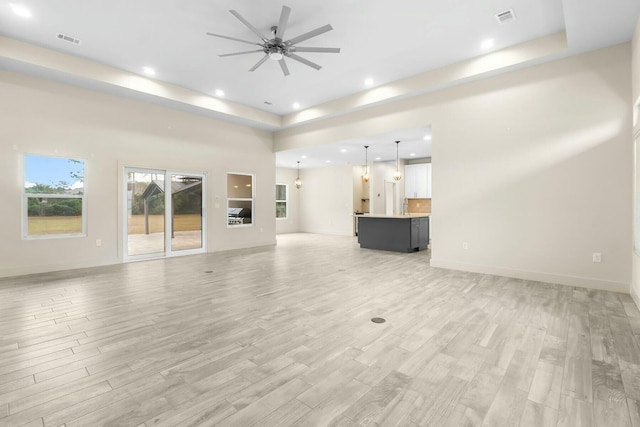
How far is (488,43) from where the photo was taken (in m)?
4.62

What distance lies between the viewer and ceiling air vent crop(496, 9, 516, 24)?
3865 millimetres

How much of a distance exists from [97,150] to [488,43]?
730 centimetres

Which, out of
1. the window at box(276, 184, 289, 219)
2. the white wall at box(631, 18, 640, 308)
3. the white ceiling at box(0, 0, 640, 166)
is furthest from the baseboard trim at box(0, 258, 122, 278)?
the white wall at box(631, 18, 640, 308)

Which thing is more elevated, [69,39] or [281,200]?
[69,39]

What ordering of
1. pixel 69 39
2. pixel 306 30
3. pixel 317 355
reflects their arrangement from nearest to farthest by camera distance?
pixel 317 355 < pixel 306 30 < pixel 69 39

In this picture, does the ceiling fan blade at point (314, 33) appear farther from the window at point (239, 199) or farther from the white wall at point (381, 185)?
the white wall at point (381, 185)

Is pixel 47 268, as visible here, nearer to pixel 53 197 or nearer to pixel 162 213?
pixel 53 197

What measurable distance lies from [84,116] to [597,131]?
28.5ft

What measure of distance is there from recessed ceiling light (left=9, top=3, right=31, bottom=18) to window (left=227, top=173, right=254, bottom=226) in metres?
→ 4.72

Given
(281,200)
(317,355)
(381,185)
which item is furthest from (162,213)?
(381,185)

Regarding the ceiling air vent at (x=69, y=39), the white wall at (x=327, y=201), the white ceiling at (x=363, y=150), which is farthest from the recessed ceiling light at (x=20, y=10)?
the white wall at (x=327, y=201)

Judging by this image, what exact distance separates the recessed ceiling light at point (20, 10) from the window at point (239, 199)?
15.5 feet

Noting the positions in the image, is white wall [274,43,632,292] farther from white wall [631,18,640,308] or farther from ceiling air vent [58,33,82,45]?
ceiling air vent [58,33,82,45]

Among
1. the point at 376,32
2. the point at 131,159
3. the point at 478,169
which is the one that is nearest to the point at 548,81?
the point at 478,169
